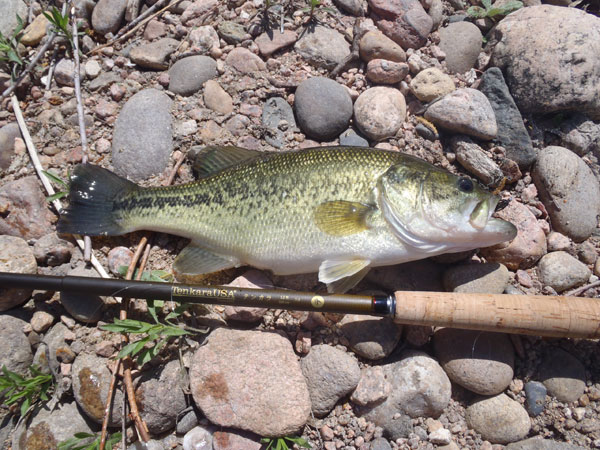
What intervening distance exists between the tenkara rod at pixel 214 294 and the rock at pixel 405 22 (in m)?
2.83

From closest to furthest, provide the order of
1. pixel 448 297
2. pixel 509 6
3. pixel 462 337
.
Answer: pixel 448 297
pixel 462 337
pixel 509 6

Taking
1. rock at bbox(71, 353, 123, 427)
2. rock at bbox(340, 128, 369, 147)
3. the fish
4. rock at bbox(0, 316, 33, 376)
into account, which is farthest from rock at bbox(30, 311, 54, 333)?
rock at bbox(340, 128, 369, 147)

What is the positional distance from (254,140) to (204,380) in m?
2.19

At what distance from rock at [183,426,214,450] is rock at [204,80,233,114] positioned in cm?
285

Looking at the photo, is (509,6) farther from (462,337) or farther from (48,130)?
(48,130)

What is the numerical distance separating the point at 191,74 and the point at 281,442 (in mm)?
3411

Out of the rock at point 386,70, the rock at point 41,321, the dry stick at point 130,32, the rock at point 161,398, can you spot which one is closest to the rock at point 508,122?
the rock at point 386,70

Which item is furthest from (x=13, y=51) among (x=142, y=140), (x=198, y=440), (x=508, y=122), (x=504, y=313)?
(x=504, y=313)

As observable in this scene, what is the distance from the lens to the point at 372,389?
309 centimetres

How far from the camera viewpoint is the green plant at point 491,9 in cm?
426

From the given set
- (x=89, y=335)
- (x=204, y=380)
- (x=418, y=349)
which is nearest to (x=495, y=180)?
(x=418, y=349)

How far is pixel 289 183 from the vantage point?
3.25 m

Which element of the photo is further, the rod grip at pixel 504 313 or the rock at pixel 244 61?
the rock at pixel 244 61

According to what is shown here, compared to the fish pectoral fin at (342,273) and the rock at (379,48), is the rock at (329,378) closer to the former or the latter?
the fish pectoral fin at (342,273)
